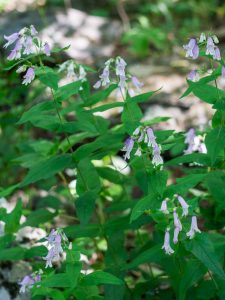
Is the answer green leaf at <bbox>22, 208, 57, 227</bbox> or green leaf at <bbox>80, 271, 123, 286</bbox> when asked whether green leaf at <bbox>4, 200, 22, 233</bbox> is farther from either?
green leaf at <bbox>80, 271, 123, 286</bbox>

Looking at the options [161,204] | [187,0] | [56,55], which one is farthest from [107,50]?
[161,204]

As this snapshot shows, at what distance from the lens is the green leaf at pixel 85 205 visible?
3281mm

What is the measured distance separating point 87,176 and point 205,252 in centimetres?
115

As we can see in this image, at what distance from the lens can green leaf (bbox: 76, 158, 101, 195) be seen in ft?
11.5

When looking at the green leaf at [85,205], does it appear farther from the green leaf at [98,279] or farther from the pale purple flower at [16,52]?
the pale purple flower at [16,52]

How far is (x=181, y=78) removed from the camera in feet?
24.5

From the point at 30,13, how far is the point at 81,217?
24.7 feet

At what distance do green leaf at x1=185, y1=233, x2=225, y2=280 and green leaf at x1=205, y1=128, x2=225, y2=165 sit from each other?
1.59ft

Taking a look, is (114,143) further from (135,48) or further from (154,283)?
(135,48)

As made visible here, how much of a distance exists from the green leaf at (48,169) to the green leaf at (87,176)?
0.15m

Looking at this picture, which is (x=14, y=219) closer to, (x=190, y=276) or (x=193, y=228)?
(x=190, y=276)

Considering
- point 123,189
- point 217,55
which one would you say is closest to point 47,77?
point 217,55

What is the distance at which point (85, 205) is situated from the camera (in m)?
3.34

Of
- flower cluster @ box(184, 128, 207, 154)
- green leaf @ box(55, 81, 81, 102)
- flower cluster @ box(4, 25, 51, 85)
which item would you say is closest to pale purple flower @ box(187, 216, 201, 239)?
flower cluster @ box(184, 128, 207, 154)
